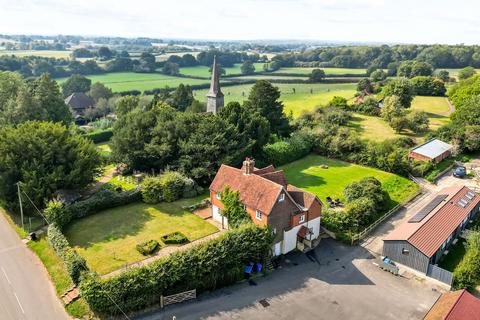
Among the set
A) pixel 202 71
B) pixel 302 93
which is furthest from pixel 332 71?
pixel 202 71

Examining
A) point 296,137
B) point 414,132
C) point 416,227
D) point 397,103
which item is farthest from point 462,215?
point 397,103

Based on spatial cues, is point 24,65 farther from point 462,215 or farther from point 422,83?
point 462,215

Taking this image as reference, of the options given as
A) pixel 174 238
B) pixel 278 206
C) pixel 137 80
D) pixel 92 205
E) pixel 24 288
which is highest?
pixel 137 80

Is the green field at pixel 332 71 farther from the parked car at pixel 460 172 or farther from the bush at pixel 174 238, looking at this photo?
the bush at pixel 174 238

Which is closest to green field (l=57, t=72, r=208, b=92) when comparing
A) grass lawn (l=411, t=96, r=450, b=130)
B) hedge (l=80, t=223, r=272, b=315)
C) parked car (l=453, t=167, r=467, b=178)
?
grass lawn (l=411, t=96, r=450, b=130)

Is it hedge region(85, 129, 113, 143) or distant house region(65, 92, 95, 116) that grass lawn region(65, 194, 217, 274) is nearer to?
hedge region(85, 129, 113, 143)

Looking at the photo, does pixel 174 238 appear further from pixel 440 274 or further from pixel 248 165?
pixel 440 274

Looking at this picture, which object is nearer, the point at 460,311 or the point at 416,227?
A: the point at 460,311
